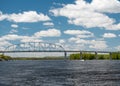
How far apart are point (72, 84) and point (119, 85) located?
7836 mm

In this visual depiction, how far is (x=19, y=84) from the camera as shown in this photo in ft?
218

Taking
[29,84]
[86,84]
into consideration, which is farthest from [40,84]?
[86,84]

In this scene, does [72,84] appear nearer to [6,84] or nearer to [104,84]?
[104,84]

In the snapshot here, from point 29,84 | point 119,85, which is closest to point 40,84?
point 29,84

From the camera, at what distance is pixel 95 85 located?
212 ft

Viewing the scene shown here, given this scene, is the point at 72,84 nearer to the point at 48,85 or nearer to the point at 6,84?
the point at 48,85

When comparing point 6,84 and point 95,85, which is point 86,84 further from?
point 6,84

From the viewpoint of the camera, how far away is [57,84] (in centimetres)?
6631

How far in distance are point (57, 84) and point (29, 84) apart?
454cm

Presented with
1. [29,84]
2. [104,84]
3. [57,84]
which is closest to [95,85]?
[104,84]

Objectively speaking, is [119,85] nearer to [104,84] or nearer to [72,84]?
[104,84]

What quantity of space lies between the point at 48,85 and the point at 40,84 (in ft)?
6.28

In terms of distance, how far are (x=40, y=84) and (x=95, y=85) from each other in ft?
29.2

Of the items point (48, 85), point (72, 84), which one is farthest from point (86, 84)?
point (48, 85)
